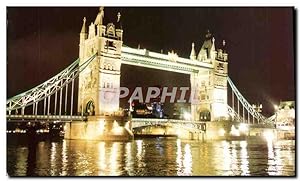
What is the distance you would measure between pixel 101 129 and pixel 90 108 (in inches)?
54.8

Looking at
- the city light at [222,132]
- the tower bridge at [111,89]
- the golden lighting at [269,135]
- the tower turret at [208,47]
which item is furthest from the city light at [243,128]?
the tower turret at [208,47]

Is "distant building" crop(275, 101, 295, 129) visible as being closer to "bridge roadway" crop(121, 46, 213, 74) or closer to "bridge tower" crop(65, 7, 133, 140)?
"bridge roadway" crop(121, 46, 213, 74)

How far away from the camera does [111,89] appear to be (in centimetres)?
1404

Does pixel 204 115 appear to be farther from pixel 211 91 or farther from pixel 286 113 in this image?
pixel 286 113

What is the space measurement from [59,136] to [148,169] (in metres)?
7.15

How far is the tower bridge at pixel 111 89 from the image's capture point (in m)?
11.7

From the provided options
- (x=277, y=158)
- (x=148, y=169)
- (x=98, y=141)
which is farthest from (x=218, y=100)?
(x=148, y=169)

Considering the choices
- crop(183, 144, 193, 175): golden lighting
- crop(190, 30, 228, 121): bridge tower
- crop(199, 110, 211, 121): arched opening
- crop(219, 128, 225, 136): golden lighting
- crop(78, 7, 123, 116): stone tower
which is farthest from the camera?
crop(219, 128, 225, 136): golden lighting

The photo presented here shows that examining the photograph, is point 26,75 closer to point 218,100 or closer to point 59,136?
point 59,136

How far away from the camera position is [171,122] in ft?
46.8

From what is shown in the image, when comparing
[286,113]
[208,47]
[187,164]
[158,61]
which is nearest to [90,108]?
[158,61]

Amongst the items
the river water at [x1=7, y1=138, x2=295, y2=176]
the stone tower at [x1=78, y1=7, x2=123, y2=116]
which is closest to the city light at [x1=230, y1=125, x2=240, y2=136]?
the stone tower at [x1=78, y1=7, x2=123, y2=116]

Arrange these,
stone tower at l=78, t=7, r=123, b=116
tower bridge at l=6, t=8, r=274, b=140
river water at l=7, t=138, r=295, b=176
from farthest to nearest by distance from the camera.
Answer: stone tower at l=78, t=7, r=123, b=116
tower bridge at l=6, t=8, r=274, b=140
river water at l=7, t=138, r=295, b=176

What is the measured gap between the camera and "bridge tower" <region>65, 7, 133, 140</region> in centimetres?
1256
